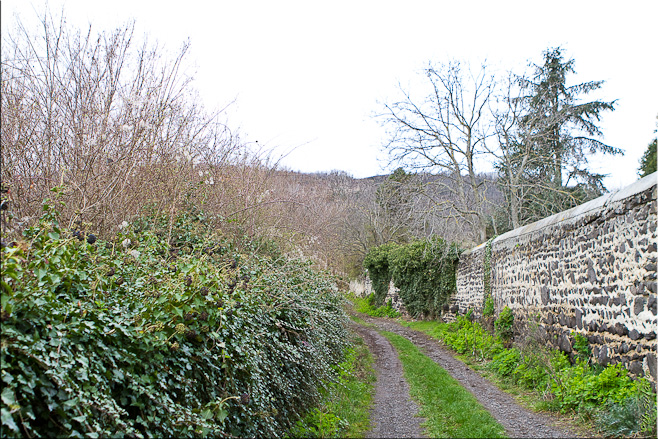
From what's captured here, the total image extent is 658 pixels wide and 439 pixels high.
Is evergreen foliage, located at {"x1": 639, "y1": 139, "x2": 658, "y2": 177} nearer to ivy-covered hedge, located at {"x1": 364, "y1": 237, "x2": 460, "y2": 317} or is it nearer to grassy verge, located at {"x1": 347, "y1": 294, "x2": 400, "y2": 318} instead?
ivy-covered hedge, located at {"x1": 364, "y1": 237, "x2": 460, "y2": 317}

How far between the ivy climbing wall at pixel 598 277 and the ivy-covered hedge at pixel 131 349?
154 inches

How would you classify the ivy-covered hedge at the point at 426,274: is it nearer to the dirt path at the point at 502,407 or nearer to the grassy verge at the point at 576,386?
the dirt path at the point at 502,407

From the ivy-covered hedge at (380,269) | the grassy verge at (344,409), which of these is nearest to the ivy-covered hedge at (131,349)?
Result: the grassy verge at (344,409)

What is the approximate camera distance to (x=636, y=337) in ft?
17.2

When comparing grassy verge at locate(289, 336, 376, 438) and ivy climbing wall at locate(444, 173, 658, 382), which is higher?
ivy climbing wall at locate(444, 173, 658, 382)

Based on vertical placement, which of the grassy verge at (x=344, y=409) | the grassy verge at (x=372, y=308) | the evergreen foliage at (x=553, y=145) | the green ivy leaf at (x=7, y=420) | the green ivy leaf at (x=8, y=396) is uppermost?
the evergreen foliage at (x=553, y=145)

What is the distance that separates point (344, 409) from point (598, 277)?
385 centimetres

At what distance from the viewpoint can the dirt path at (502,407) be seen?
4.87m

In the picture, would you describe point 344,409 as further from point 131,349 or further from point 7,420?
point 7,420

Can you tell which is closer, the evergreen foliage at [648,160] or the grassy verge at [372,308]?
the grassy verge at [372,308]

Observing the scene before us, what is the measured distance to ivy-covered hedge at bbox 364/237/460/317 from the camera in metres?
15.6

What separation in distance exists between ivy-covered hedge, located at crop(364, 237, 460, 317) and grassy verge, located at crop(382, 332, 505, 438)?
275 inches

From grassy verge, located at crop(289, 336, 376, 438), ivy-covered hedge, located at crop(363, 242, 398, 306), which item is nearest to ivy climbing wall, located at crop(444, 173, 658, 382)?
grassy verge, located at crop(289, 336, 376, 438)

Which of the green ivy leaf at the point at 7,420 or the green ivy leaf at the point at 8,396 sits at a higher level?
the green ivy leaf at the point at 8,396
